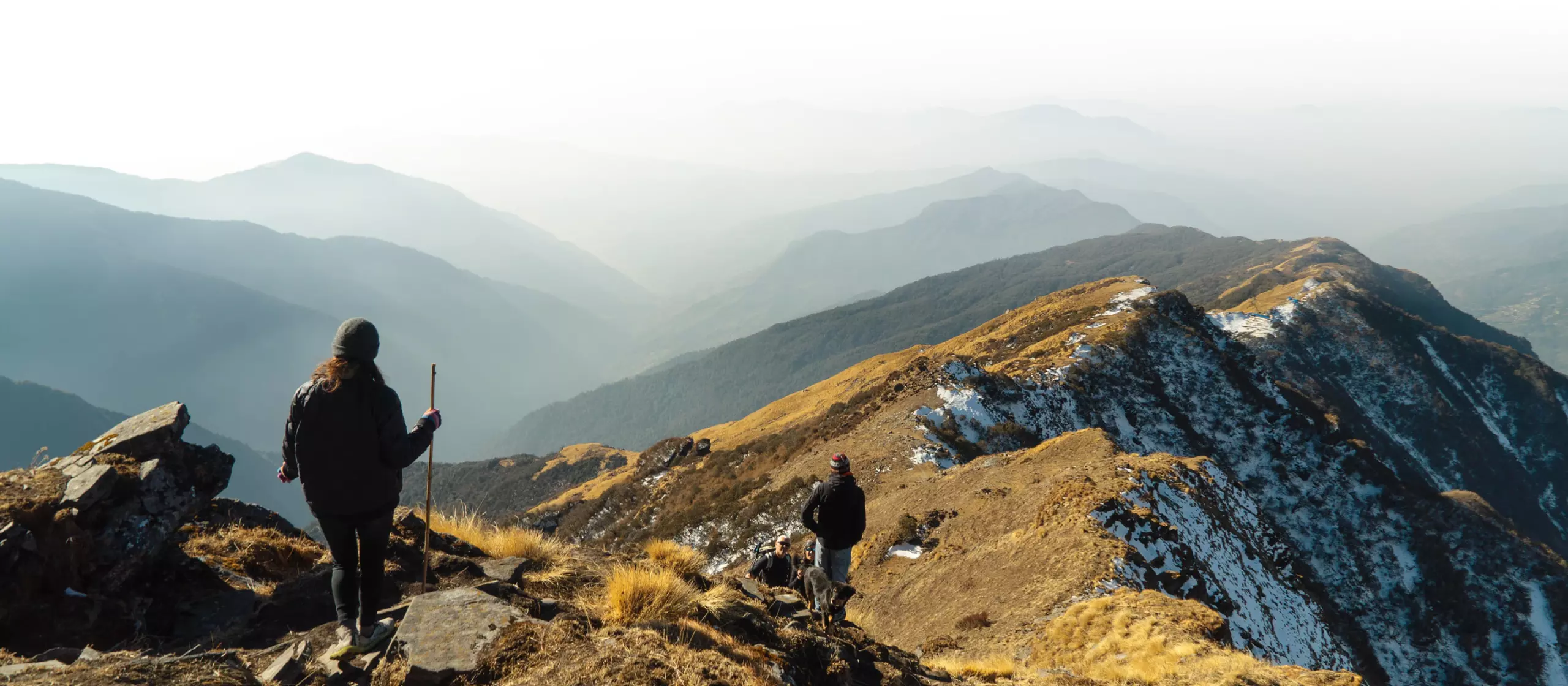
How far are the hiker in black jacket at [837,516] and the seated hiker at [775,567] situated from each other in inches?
37.1

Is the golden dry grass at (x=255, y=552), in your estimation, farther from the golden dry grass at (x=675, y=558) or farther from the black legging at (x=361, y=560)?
the golden dry grass at (x=675, y=558)

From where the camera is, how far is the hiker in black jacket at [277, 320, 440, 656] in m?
5.07

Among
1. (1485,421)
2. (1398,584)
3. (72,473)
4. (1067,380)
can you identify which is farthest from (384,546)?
(1485,421)

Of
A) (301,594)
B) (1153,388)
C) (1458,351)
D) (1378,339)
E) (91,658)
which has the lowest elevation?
(1458,351)

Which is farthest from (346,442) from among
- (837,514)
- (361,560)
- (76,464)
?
(837,514)

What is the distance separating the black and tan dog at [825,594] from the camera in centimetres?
783

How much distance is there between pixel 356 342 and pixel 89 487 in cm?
423

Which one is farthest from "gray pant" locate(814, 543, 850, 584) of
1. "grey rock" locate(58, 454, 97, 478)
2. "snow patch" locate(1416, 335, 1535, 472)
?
"snow patch" locate(1416, 335, 1535, 472)

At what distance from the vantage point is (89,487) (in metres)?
6.68

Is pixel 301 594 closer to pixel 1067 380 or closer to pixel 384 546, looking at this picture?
pixel 384 546

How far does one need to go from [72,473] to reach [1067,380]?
36699mm

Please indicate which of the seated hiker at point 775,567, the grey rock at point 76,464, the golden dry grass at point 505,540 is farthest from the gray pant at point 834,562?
the grey rock at point 76,464

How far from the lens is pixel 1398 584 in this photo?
108ft

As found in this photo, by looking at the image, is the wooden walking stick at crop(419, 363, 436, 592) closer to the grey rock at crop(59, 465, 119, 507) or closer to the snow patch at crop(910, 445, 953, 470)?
the grey rock at crop(59, 465, 119, 507)
